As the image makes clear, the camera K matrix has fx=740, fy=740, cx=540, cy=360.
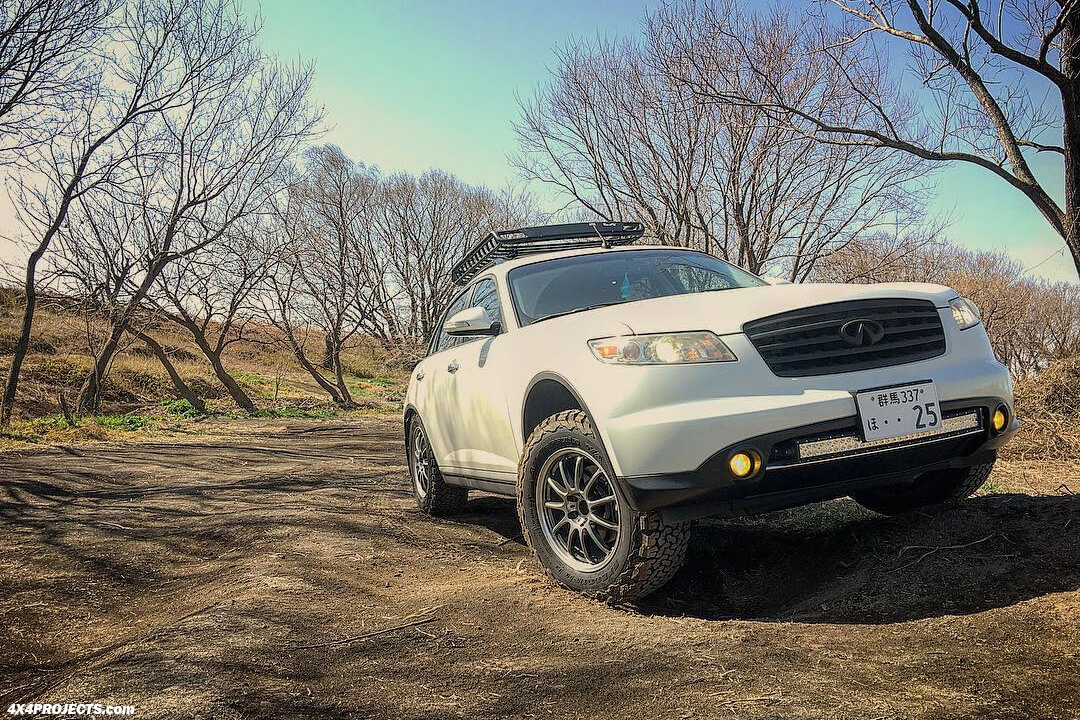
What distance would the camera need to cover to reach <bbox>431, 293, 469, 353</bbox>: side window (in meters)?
5.43

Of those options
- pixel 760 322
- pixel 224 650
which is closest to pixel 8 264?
pixel 224 650

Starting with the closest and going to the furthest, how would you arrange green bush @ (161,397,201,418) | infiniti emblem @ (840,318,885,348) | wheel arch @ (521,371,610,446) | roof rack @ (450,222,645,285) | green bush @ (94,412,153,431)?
infiniti emblem @ (840,318,885,348)
wheel arch @ (521,371,610,446)
roof rack @ (450,222,645,285)
green bush @ (94,412,153,431)
green bush @ (161,397,201,418)

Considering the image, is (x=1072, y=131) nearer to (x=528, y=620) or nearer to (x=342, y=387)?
(x=528, y=620)

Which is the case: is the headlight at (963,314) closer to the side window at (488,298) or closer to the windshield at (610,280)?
the windshield at (610,280)

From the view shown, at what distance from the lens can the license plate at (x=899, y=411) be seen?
288 cm

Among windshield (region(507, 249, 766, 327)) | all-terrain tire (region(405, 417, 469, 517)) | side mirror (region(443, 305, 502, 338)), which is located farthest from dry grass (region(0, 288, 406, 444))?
windshield (region(507, 249, 766, 327))

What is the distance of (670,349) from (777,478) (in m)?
0.64

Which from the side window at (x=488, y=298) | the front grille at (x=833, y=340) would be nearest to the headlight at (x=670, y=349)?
the front grille at (x=833, y=340)

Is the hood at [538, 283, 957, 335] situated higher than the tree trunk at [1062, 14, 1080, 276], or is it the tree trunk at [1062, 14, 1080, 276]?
the tree trunk at [1062, 14, 1080, 276]

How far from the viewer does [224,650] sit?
2586 mm

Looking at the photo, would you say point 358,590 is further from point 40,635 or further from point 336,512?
point 336,512

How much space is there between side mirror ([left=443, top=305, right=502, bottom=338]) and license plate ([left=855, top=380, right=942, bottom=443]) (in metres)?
2.05

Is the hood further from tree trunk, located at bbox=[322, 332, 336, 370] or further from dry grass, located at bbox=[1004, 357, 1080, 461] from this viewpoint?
tree trunk, located at bbox=[322, 332, 336, 370]

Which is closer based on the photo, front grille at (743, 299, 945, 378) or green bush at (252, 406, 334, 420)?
front grille at (743, 299, 945, 378)
